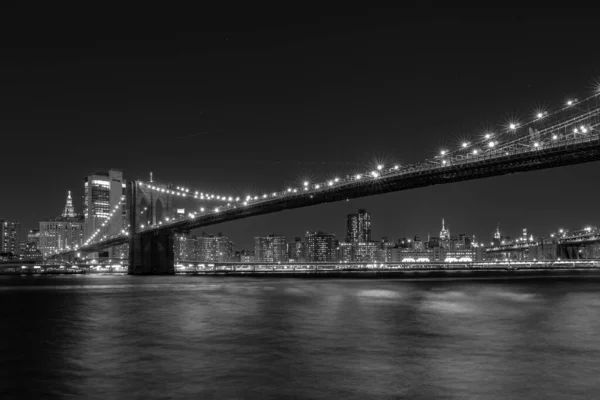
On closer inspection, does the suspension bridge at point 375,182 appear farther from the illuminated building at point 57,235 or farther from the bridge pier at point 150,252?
the illuminated building at point 57,235

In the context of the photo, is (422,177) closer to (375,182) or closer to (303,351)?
(375,182)

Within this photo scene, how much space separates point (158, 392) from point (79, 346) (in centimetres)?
662

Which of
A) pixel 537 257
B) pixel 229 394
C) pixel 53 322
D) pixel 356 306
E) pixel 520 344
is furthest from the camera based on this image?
pixel 537 257

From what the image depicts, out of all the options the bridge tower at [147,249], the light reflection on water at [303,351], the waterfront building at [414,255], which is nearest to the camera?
the light reflection on water at [303,351]

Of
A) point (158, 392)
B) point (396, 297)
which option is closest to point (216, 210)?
point (396, 297)

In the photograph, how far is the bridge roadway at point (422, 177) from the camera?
124 ft

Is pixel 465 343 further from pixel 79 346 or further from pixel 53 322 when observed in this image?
pixel 53 322

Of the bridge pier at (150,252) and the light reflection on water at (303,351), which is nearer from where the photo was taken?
the light reflection on water at (303,351)

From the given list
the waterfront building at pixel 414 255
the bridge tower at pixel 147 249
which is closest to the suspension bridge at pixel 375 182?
the bridge tower at pixel 147 249

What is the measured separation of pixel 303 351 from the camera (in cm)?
1479

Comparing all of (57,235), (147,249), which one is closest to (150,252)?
(147,249)

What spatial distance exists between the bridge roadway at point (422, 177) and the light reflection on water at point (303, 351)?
13.4 m

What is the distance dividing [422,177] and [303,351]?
33315mm

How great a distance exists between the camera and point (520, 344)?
15539 mm
